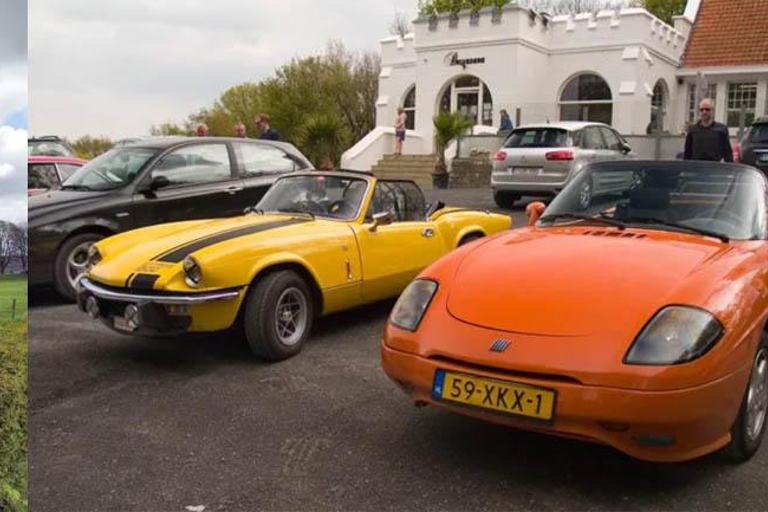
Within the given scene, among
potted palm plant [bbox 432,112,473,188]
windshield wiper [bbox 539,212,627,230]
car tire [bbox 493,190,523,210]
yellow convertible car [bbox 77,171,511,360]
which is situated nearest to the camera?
windshield wiper [bbox 539,212,627,230]

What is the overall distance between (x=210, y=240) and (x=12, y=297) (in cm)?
363

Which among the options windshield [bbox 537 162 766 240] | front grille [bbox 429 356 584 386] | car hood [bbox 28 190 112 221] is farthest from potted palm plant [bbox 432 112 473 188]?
front grille [bbox 429 356 584 386]

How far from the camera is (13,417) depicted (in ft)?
4.73

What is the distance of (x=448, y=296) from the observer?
3.52 m

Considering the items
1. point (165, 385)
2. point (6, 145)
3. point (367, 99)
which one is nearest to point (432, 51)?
point (367, 99)

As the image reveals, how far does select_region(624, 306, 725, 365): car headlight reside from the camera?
288cm

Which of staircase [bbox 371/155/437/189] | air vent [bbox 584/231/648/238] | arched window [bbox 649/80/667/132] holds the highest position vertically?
arched window [bbox 649/80/667/132]

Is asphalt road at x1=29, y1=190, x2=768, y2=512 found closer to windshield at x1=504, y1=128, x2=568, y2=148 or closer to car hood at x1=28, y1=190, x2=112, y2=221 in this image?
car hood at x1=28, y1=190, x2=112, y2=221

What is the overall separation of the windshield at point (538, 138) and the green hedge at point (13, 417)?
12561 mm

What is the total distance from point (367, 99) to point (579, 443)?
129ft

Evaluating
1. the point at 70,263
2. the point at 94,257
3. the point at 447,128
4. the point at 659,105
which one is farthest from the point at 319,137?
the point at 94,257

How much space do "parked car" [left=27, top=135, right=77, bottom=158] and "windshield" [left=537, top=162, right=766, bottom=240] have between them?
39.8 ft

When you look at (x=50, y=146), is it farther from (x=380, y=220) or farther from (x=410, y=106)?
(x=410, y=106)

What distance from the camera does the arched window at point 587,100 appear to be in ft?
84.4
